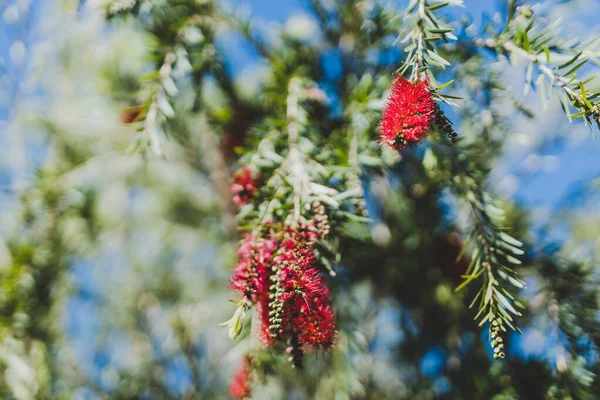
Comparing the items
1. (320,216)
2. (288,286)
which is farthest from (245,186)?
(288,286)

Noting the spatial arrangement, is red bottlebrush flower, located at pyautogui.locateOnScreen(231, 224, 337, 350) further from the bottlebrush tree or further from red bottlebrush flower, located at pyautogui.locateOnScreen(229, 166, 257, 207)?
red bottlebrush flower, located at pyautogui.locateOnScreen(229, 166, 257, 207)

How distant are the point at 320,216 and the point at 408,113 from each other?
25 centimetres

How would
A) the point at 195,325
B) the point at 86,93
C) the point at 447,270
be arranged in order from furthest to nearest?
the point at 86,93
the point at 195,325
the point at 447,270

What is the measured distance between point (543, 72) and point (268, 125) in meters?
0.63

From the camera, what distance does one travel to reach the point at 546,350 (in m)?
1.04

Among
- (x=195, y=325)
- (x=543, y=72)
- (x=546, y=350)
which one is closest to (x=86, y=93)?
(x=195, y=325)

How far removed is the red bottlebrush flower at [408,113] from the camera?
66cm

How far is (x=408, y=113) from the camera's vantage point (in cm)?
68

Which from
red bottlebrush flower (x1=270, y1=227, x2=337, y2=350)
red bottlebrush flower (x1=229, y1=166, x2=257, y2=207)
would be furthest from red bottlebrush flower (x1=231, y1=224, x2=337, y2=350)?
red bottlebrush flower (x1=229, y1=166, x2=257, y2=207)

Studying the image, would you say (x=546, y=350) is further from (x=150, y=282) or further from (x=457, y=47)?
(x=150, y=282)

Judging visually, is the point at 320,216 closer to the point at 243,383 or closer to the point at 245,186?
the point at 245,186

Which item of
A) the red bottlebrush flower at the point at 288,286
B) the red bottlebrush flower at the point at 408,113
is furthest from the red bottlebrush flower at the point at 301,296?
the red bottlebrush flower at the point at 408,113

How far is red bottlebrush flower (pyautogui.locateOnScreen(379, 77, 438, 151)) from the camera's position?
0.66m

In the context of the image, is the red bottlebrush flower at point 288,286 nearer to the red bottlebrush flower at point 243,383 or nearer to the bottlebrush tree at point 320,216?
the bottlebrush tree at point 320,216
